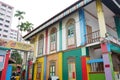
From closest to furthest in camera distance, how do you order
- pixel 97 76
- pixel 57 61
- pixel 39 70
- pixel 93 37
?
pixel 97 76 → pixel 93 37 → pixel 57 61 → pixel 39 70

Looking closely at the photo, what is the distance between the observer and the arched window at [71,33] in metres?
10.6

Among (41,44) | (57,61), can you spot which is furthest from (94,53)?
(41,44)

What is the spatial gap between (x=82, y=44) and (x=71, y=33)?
70.6 inches

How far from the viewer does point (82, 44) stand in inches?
376

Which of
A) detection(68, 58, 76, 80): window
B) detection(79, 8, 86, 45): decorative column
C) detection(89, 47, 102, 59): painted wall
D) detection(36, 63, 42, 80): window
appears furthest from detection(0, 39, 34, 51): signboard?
detection(89, 47, 102, 59): painted wall

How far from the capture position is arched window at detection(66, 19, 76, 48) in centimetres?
1056

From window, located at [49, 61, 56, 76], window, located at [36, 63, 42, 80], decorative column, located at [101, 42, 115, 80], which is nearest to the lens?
decorative column, located at [101, 42, 115, 80]

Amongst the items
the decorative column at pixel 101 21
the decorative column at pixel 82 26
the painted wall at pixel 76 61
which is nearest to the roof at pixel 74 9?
the decorative column at pixel 101 21

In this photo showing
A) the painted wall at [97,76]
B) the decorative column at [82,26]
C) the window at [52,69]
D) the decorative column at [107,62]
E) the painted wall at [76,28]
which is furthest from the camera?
the window at [52,69]

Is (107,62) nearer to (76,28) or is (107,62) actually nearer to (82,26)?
(82,26)

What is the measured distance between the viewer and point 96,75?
8.12 meters

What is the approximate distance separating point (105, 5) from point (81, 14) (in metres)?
1.99

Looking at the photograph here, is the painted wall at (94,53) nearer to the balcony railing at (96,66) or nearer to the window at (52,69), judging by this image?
the balcony railing at (96,66)

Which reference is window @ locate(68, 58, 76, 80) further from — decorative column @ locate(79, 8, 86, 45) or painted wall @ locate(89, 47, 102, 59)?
decorative column @ locate(79, 8, 86, 45)
